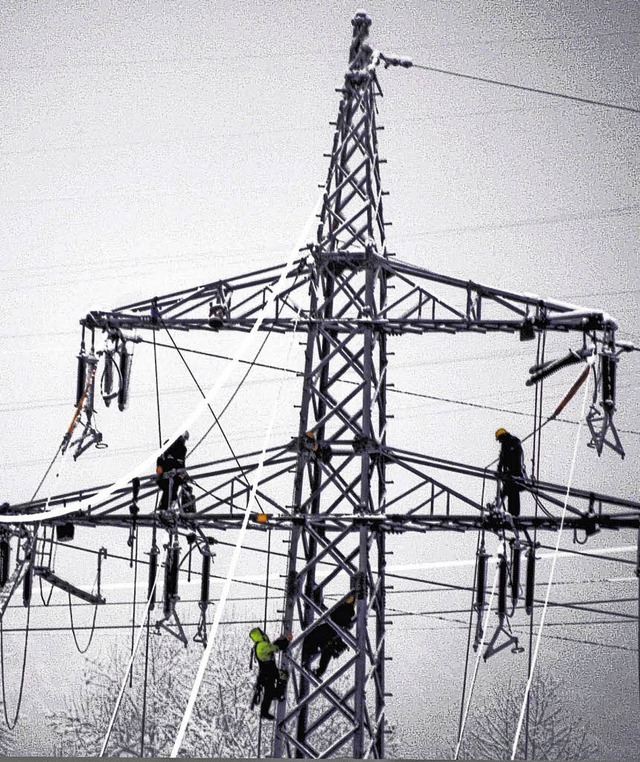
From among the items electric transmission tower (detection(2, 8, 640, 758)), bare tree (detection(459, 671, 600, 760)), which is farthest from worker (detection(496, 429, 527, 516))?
bare tree (detection(459, 671, 600, 760))

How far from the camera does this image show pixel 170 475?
16969 mm

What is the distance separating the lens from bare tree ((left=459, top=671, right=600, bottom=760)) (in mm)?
37281

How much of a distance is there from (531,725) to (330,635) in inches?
956

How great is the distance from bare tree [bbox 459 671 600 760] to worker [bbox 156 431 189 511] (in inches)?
855

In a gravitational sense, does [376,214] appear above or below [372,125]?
below

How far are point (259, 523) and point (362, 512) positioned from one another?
1101 millimetres

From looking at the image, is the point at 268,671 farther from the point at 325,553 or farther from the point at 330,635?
the point at 325,553

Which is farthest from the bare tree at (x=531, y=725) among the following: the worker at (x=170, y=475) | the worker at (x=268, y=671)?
the worker at (x=268, y=671)

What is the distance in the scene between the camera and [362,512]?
15477 mm

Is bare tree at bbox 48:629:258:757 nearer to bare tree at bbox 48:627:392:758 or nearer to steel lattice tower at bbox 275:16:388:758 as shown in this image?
bare tree at bbox 48:627:392:758

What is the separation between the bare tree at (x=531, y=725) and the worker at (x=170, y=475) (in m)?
21.7

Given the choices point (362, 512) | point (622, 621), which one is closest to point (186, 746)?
point (622, 621)

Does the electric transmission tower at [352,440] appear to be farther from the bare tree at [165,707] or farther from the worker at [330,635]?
the bare tree at [165,707]

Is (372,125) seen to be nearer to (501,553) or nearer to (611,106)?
(611,106)
